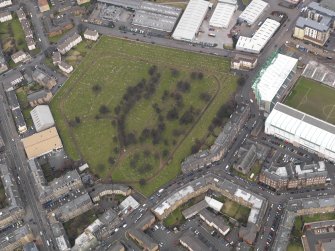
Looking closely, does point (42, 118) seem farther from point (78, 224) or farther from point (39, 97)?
point (78, 224)

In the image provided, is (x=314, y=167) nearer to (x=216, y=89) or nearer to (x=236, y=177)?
(x=236, y=177)

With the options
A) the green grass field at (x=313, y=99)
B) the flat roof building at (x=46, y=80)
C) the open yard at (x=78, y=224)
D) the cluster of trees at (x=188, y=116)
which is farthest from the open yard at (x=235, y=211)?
the flat roof building at (x=46, y=80)

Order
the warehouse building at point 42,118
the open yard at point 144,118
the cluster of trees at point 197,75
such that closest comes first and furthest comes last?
the open yard at point 144,118 → the warehouse building at point 42,118 → the cluster of trees at point 197,75

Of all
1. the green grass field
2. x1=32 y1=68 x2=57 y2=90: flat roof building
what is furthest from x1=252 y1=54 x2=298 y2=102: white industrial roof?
x1=32 y1=68 x2=57 y2=90: flat roof building

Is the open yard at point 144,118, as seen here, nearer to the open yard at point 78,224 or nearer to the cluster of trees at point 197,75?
the cluster of trees at point 197,75

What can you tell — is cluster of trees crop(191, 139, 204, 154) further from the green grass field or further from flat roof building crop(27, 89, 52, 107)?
flat roof building crop(27, 89, 52, 107)

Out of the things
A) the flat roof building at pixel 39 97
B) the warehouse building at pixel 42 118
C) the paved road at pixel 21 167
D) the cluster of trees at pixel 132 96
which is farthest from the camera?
the flat roof building at pixel 39 97

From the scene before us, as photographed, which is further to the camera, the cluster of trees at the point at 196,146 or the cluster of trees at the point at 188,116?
the cluster of trees at the point at 188,116
